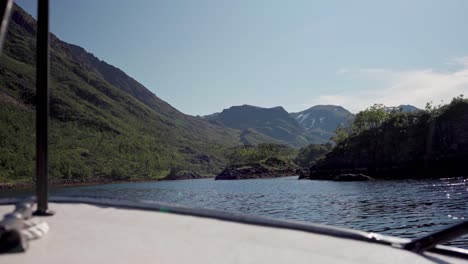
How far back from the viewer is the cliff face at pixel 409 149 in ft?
273

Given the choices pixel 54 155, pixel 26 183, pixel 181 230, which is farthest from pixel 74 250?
pixel 54 155

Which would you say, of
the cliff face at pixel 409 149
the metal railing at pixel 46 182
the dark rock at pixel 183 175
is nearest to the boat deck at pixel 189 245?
the metal railing at pixel 46 182

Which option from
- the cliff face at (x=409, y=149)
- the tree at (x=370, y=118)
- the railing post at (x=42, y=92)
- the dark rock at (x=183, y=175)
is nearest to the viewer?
the railing post at (x=42, y=92)

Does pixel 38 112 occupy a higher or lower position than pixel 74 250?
higher

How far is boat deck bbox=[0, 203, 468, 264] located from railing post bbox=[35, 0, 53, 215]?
1.45 feet

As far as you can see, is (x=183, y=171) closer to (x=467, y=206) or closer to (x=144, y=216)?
(x=467, y=206)

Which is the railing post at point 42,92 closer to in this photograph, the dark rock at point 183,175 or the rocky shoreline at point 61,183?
the rocky shoreline at point 61,183

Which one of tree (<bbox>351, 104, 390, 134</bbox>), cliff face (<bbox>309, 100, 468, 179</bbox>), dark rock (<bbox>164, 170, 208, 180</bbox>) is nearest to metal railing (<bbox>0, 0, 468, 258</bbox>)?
cliff face (<bbox>309, 100, 468, 179</bbox>)

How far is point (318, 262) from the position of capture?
2.13 m

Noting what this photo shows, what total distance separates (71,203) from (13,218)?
211cm

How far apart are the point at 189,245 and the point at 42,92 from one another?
1420mm

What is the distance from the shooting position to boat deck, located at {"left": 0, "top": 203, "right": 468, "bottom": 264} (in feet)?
6.85

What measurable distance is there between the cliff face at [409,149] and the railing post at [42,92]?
87450 millimetres

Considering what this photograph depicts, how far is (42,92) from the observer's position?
8.77 ft
